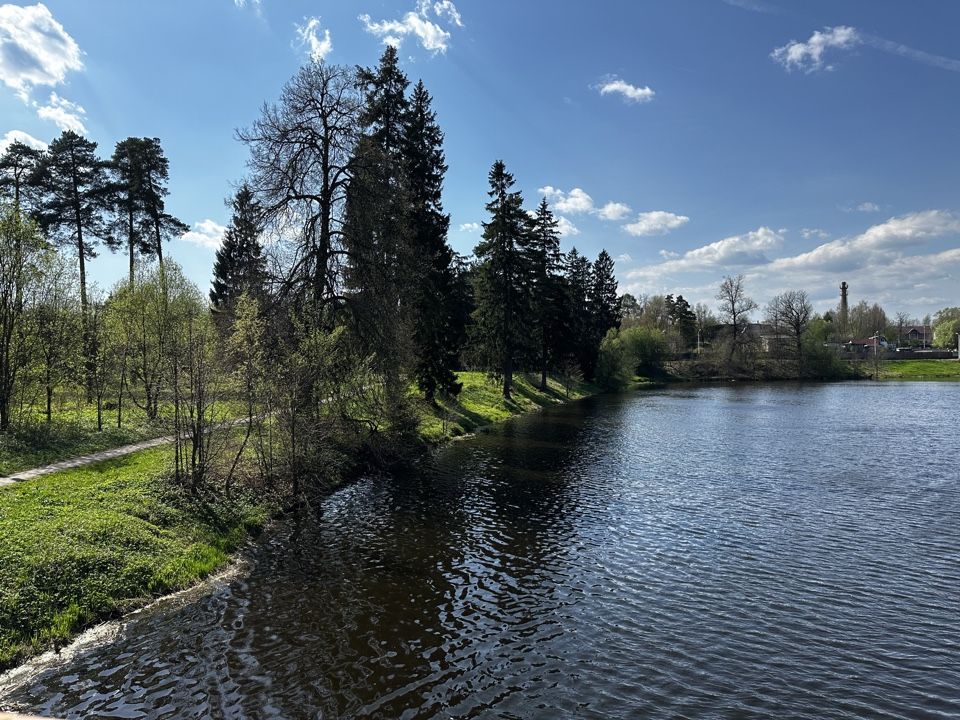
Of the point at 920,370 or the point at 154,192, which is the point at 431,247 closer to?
the point at 154,192

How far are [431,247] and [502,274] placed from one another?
13.3 m

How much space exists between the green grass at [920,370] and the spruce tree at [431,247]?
81.4 meters

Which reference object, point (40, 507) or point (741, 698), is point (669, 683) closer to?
point (741, 698)

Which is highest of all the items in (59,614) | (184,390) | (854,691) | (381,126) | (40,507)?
(381,126)

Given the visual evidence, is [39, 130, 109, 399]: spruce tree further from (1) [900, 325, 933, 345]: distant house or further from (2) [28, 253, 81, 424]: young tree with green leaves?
(1) [900, 325, 933, 345]: distant house

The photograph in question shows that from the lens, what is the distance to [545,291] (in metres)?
52.3

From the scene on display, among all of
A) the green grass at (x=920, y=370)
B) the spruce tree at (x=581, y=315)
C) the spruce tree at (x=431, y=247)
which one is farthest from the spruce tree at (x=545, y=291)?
the green grass at (x=920, y=370)

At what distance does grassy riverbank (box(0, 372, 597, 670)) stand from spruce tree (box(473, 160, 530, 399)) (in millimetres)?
28975

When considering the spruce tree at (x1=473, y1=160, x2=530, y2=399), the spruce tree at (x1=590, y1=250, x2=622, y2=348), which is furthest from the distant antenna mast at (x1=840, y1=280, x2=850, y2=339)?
the spruce tree at (x1=473, y1=160, x2=530, y2=399)

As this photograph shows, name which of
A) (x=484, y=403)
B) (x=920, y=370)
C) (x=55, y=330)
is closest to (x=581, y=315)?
(x=484, y=403)

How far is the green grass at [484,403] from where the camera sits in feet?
103

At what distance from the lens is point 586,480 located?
21.8 m

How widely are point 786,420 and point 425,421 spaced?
25589 millimetres

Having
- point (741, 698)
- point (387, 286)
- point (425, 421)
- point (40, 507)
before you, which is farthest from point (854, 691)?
point (425, 421)
